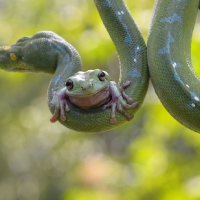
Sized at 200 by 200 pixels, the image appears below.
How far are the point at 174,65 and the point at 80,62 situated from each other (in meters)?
0.57

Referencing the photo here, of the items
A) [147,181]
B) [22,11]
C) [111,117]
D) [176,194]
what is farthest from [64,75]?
[22,11]

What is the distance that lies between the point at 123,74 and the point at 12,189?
968 cm

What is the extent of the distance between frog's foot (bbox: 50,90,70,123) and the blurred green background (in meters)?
1.47

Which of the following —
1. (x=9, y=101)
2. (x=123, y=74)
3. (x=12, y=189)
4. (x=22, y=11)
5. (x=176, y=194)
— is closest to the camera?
(x=123, y=74)

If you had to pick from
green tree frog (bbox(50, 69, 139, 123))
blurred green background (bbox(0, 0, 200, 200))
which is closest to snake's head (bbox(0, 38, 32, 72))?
green tree frog (bbox(50, 69, 139, 123))

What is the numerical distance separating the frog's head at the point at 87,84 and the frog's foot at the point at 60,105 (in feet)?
0.29

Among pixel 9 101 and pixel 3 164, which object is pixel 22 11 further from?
pixel 3 164

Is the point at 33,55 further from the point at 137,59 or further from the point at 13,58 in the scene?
the point at 137,59

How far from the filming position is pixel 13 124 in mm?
10453

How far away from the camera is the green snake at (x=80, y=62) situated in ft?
6.84

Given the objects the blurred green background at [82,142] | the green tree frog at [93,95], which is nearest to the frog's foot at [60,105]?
the green tree frog at [93,95]

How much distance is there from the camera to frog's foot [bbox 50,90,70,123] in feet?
6.85

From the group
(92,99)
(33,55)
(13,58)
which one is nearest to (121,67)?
(92,99)

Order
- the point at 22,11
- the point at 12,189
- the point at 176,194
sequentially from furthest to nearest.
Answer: the point at 12,189
the point at 22,11
the point at 176,194
